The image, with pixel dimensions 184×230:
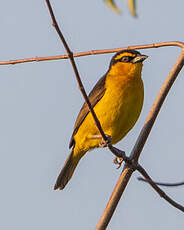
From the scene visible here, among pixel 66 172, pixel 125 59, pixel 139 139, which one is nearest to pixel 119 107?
pixel 125 59

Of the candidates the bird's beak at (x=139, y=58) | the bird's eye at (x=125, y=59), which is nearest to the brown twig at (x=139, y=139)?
the bird's beak at (x=139, y=58)

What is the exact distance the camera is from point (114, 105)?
5469 mm

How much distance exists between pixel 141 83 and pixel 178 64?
2.54 meters

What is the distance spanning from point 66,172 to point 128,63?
73.7 inches

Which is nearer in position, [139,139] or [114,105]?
[139,139]

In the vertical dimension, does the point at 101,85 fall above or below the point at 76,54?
below

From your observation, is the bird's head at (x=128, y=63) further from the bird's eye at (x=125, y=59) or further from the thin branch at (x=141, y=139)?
the thin branch at (x=141, y=139)

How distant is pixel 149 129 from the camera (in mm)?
3381

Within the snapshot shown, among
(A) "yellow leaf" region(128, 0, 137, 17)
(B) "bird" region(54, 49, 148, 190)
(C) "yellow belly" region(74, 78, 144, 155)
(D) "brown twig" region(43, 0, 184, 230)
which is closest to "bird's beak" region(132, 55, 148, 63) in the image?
(B) "bird" region(54, 49, 148, 190)

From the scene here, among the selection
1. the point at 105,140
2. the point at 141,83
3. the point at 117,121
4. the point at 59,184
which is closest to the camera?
the point at 105,140

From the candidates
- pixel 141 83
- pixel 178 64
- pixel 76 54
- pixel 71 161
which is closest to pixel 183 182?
pixel 178 64

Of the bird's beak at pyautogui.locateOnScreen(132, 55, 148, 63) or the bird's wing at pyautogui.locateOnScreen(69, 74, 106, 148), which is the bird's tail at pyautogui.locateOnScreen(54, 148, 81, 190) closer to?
the bird's wing at pyautogui.locateOnScreen(69, 74, 106, 148)

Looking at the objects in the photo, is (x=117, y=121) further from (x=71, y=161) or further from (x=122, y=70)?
(x=71, y=161)

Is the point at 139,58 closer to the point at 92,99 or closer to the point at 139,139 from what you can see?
the point at 92,99
